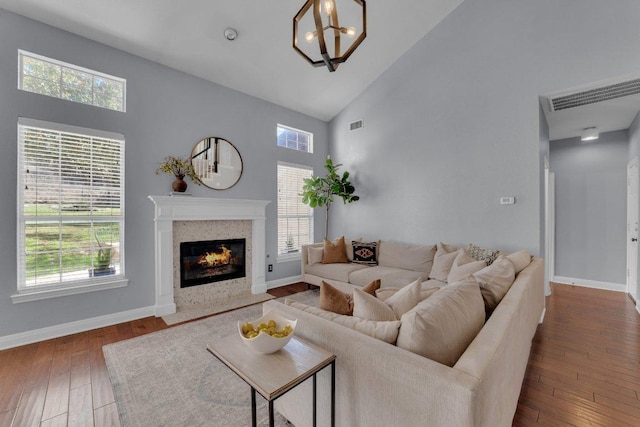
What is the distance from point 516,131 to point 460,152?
669 mm

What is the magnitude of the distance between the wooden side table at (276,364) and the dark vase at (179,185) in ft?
8.90

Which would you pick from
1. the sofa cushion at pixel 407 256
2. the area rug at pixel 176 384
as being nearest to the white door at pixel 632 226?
the sofa cushion at pixel 407 256

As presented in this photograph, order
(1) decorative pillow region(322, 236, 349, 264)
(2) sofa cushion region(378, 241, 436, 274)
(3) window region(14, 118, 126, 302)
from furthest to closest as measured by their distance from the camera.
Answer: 1. (1) decorative pillow region(322, 236, 349, 264)
2. (2) sofa cushion region(378, 241, 436, 274)
3. (3) window region(14, 118, 126, 302)

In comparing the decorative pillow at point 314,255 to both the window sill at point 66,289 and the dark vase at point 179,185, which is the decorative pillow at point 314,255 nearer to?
the dark vase at point 179,185

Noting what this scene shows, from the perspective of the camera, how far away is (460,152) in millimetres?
3809

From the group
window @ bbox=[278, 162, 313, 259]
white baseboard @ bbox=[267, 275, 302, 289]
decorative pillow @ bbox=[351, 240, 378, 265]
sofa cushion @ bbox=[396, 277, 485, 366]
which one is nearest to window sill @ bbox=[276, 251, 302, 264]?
window @ bbox=[278, 162, 313, 259]

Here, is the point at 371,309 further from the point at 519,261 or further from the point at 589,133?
the point at 589,133

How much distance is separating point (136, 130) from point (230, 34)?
165 centimetres

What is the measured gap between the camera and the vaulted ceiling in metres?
2.77

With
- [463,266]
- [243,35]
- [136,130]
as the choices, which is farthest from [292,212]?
[463,266]

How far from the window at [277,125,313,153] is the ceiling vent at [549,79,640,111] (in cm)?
373

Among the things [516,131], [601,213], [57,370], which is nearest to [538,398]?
[516,131]

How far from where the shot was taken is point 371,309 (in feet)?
4.66

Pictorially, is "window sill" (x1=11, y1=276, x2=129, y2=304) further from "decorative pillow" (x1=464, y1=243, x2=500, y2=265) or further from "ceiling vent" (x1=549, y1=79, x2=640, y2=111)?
Answer: "ceiling vent" (x1=549, y1=79, x2=640, y2=111)
